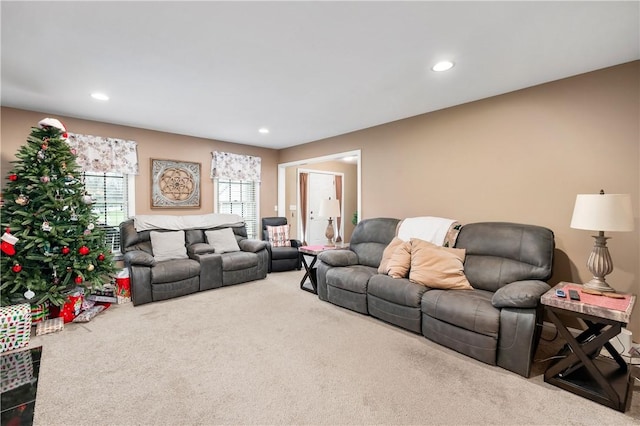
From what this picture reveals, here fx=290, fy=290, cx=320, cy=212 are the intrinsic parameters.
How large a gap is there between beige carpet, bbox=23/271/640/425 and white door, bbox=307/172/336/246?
14.1 ft

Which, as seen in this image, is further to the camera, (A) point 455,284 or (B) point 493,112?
(B) point 493,112

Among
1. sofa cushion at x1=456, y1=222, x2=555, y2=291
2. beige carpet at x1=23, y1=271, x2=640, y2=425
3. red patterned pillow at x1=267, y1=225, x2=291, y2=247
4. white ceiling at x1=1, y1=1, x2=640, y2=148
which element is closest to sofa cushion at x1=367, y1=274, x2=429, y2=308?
beige carpet at x1=23, y1=271, x2=640, y2=425

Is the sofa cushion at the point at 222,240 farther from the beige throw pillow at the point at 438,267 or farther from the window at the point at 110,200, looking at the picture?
the beige throw pillow at the point at 438,267

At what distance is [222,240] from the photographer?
16.1 ft

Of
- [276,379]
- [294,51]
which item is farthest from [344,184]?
[276,379]

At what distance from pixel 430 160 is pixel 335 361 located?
2.82 meters

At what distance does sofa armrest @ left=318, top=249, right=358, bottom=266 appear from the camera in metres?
3.79

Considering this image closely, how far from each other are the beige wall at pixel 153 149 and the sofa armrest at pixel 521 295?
4.81m

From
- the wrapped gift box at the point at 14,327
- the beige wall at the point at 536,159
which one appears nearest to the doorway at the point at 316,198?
the beige wall at the point at 536,159

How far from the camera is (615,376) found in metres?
2.08

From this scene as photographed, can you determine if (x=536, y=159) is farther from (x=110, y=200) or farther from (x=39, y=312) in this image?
(x=110, y=200)

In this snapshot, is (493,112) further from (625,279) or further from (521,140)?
(625,279)

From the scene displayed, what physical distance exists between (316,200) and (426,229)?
430 centimetres

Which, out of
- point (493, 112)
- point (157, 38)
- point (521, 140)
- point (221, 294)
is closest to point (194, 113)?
point (157, 38)
